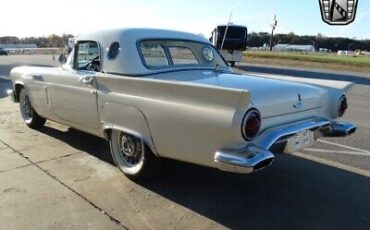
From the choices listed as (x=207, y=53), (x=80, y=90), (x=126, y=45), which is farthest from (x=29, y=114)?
(x=207, y=53)

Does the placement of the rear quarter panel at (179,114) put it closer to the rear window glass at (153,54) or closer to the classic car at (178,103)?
the classic car at (178,103)

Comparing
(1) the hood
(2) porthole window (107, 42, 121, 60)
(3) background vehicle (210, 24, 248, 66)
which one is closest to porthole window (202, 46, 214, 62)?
(1) the hood

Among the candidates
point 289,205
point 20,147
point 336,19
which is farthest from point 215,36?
point 289,205

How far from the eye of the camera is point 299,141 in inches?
146

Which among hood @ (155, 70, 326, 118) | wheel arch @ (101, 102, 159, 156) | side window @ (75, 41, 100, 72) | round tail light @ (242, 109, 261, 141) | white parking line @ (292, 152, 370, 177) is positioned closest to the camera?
round tail light @ (242, 109, 261, 141)

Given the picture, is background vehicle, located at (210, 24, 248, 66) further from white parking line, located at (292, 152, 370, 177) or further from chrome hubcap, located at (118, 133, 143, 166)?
chrome hubcap, located at (118, 133, 143, 166)

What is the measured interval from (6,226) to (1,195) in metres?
0.69

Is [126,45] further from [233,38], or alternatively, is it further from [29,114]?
[233,38]

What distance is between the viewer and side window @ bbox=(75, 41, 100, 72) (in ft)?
15.7

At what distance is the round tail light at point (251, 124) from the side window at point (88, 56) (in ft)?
7.18

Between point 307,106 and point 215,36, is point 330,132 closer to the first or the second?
point 307,106

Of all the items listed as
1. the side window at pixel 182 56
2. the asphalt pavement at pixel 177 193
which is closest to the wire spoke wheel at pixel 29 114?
the asphalt pavement at pixel 177 193

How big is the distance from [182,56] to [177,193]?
1.69m

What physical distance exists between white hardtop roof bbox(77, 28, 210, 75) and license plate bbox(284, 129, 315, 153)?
5.22ft
